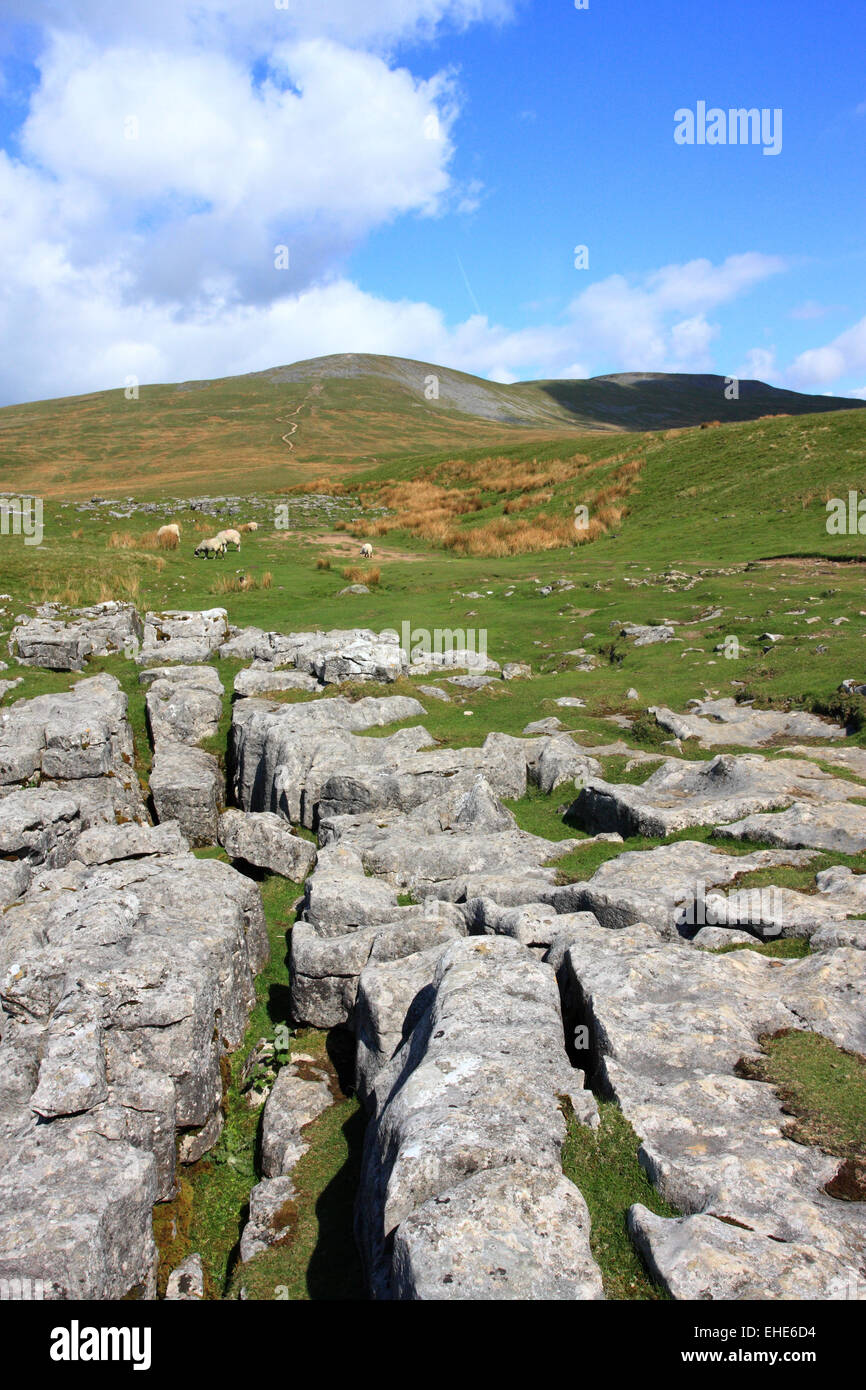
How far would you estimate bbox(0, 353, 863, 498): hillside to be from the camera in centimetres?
9533

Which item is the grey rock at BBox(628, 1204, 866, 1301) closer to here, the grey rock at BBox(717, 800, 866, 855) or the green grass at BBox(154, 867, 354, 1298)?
the green grass at BBox(154, 867, 354, 1298)

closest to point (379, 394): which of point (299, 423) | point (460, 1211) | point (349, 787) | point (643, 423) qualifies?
point (299, 423)

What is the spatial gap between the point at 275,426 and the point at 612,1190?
5522 inches

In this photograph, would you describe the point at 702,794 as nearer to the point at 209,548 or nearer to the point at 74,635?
the point at 74,635

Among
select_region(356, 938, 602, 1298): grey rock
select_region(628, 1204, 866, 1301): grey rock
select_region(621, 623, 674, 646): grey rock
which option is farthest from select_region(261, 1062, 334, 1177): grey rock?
select_region(621, 623, 674, 646): grey rock

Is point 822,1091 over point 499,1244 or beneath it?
over

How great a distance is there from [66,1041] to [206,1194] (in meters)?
2.38

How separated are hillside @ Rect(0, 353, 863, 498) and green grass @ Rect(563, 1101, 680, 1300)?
72.5 meters

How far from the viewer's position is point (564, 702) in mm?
22312

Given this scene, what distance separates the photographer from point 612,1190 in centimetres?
627

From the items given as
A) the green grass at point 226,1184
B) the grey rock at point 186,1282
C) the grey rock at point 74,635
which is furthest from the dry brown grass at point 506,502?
the grey rock at point 186,1282

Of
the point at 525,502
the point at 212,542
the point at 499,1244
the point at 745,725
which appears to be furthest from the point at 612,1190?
the point at 525,502

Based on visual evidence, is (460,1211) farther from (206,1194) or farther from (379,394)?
(379,394)

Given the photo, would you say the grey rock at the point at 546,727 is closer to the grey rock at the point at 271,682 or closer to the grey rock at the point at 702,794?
the grey rock at the point at 702,794
